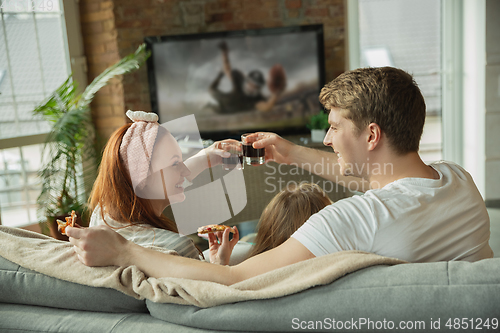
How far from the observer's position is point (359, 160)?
4.16 feet

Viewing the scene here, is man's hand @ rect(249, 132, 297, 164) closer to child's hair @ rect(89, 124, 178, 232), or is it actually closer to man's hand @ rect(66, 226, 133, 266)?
child's hair @ rect(89, 124, 178, 232)

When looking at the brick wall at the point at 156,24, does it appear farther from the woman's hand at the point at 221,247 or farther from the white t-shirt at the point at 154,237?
the white t-shirt at the point at 154,237

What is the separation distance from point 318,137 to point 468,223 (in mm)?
2469

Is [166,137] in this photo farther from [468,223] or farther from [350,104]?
[468,223]

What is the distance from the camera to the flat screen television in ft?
12.3

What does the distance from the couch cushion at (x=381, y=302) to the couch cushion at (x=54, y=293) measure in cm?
17

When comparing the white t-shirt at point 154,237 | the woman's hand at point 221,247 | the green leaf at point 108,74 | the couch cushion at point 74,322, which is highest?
the green leaf at point 108,74

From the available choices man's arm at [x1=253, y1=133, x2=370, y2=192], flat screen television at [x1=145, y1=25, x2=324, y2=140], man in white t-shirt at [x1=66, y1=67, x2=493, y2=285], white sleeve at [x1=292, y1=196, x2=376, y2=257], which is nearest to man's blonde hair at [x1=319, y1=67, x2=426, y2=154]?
man in white t-shirt at [x1=66, y1=67, x2=493, y2=285]

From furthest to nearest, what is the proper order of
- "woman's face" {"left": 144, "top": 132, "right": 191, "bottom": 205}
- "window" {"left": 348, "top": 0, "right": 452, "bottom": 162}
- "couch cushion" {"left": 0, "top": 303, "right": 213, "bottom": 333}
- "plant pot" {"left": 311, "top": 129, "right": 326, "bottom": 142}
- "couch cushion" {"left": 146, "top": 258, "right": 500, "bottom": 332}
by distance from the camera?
1. "window" {"left": 348, "top": 0, "right": 452, "bottom": 162}
2. "plant pot" {"left": 311, "top": 129, "right": 326, "bottom": 142}
3. "woman's face" {"left": 144, "top": 132, "right": 191, "bottom": 205}
4. "couch cushion" {"left": 0, "top": 303, "right": 213, "bottom": 333}
5. "couch cushion" {"left": 146, "top": 258, "right": 500, "bottom": 332}

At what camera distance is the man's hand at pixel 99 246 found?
99 centimetres

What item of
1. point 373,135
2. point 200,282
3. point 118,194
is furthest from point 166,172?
point 373,135

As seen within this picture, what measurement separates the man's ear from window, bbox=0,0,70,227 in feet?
9.99

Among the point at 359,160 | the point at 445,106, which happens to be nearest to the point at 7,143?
the point at 359,160

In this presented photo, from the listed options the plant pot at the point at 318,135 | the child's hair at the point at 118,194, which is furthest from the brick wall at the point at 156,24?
the child's hair at the point at 118,194
